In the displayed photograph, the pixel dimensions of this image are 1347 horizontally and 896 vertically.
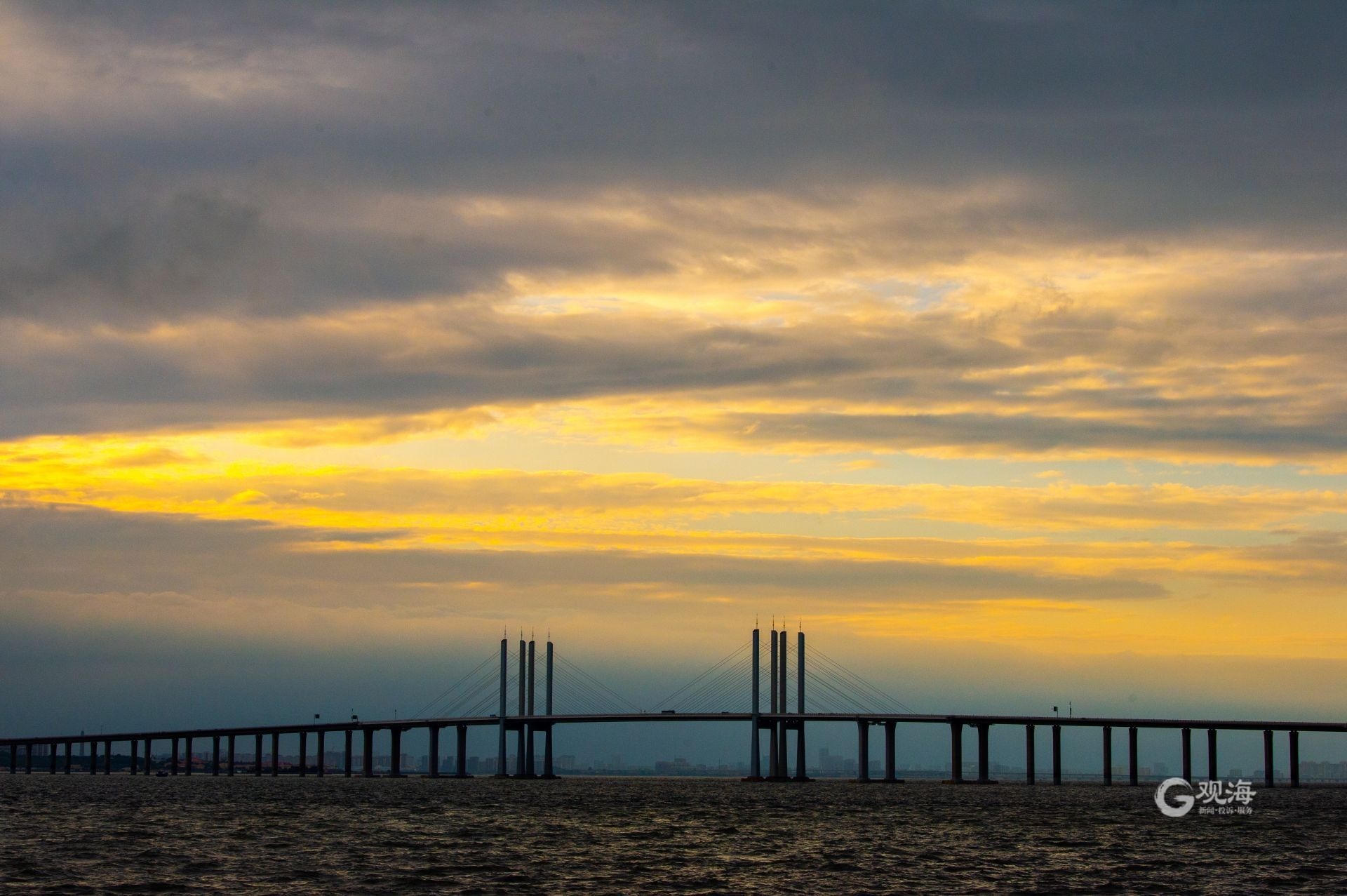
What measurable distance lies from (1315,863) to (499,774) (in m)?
134

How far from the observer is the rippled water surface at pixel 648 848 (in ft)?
136

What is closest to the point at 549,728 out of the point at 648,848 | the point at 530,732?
the point at 530,732

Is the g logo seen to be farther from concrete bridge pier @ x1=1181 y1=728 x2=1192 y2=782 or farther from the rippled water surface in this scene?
concrete bridge pier @ x1=1181 y1=728 x2=1192 y2=782

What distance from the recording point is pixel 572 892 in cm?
3906

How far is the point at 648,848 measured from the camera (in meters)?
53.9

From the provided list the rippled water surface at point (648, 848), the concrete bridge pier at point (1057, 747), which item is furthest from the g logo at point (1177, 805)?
the concrete bridge pier at point (1057, 747)

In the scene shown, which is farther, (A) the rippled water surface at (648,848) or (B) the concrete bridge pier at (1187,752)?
(B) the concrete bridge pier at (1187,752)

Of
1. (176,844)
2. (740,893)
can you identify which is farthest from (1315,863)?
(176,844)

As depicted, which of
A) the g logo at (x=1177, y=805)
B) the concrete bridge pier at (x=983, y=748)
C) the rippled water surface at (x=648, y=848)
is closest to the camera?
the rippled water surface at (x=648, y=848)

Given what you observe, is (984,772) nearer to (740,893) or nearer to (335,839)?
(335,839)

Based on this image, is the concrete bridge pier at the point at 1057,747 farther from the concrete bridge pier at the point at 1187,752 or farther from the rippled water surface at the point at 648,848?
the rippled water surface at the point at 648,848

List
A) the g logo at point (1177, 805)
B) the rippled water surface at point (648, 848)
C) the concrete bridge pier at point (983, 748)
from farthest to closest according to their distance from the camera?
the concrete bridge pier at point (983, 748) < the g logo at point (1177, 805) < the rippled water surface at point (648, 848)

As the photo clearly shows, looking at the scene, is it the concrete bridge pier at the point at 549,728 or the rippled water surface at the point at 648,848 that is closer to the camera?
the rippled water surface at the point at 648,848

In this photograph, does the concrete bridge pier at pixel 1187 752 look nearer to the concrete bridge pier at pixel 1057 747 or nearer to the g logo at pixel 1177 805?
the concrete bridge pier at pixel 1057 747
